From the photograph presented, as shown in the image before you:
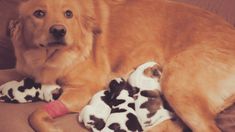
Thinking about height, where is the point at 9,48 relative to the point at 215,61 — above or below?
below

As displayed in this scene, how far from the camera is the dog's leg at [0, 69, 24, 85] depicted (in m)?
2.38

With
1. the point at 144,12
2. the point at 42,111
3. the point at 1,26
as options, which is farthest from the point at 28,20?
the point at 144,12

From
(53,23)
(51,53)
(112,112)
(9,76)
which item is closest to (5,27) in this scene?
(9,76)

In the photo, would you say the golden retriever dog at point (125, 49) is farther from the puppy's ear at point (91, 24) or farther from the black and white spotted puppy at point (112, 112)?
the black and white spotted puppy at point (112, 112)

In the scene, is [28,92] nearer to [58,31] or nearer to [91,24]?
[58,31]

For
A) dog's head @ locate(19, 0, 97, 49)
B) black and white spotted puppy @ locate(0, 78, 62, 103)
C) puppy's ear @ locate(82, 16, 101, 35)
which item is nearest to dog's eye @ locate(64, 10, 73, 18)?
dog's head @ locate(19, 0, 97, 49)

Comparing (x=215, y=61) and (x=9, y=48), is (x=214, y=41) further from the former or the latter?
(x=9, y=48)

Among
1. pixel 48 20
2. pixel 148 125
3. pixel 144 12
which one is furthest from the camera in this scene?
pixel 144 12

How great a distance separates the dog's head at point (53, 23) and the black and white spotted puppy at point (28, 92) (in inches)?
8.8

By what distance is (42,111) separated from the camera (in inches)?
77.3

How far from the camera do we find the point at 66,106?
2043 millimetres

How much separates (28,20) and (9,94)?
0.42 metres

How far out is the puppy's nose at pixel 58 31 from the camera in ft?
6.66

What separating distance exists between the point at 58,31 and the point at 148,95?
22.5 inches
